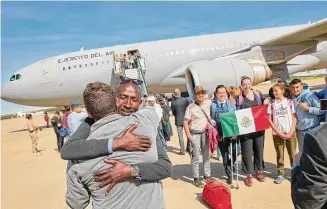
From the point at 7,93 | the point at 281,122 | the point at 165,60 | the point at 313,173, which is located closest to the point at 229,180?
the point at 281,122

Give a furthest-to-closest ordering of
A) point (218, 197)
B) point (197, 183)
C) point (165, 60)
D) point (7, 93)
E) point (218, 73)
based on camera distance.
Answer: point (7, 93)
point (165, 60)
point (218, 73)
point (197, 183)
point (218, 197)

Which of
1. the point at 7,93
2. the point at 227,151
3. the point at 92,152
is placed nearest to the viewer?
the point at 92,152

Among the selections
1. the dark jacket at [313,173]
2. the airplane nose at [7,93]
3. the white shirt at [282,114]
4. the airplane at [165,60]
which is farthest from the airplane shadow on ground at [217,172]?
the airplane nose at [7,93]

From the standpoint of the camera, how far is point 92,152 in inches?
71.6

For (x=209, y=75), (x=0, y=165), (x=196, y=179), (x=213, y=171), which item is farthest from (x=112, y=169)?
(x=209, y=75)

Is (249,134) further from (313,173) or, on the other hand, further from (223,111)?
(313,173)

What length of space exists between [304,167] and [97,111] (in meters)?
1.18

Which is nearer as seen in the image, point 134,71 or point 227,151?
point 227,151

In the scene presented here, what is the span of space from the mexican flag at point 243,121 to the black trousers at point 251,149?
0.83ft

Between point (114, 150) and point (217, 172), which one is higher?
point (114, 150)

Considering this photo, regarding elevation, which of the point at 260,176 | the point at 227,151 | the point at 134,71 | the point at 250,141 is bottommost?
the point at 260,176

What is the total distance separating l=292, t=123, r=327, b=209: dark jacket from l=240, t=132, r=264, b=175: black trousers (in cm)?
439

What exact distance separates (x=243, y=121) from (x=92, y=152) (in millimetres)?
4162

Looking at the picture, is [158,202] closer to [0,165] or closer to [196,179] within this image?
[196,179]
